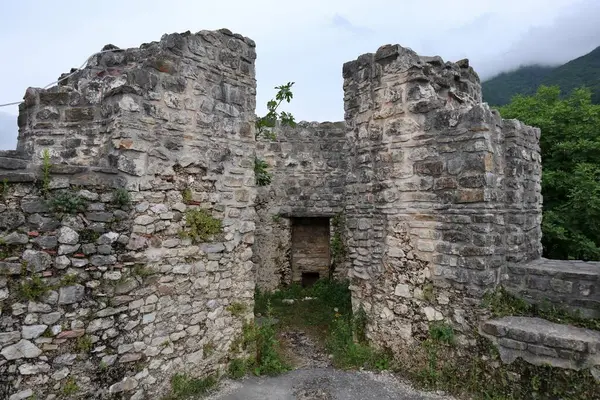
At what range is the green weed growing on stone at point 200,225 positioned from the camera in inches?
167

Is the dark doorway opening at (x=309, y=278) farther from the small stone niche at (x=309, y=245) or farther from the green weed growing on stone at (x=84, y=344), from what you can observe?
the green weed growing on stone at (x=84, y=344)

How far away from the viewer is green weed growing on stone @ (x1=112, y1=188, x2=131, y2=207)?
366cm

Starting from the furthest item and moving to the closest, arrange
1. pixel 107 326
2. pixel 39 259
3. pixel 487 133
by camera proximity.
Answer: pixel 487 133 → pixel 107 326 → pixel 39 259

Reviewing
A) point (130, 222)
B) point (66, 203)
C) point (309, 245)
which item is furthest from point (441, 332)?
point (309, 245)

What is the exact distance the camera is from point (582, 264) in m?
4.75

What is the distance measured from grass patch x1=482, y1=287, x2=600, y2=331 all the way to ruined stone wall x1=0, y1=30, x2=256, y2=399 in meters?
2.86

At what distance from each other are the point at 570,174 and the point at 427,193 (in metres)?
6.79

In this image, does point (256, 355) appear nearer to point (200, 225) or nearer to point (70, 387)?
point (200, 225)

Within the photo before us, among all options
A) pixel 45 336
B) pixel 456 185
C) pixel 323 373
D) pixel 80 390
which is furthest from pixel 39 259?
pixel 456 185

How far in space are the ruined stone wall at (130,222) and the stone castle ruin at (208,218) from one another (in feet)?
0.05

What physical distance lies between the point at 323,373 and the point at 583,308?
9.82ft

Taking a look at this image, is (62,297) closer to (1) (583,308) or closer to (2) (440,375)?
(2) (440,375)

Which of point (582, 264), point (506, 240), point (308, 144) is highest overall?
point (308, 144)

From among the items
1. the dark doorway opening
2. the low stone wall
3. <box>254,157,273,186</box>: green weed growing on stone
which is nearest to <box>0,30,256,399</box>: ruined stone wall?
<box>254,157,273,186</box>: green weed growing on stone
